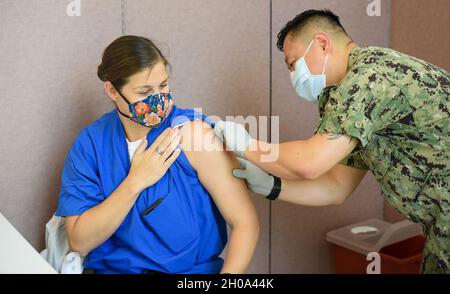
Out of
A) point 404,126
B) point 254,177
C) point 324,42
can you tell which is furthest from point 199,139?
point 404,126

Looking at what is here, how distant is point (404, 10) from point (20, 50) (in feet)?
6.31

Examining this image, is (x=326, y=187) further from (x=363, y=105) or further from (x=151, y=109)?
(x=151, y=109)

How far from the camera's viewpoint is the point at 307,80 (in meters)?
1.76

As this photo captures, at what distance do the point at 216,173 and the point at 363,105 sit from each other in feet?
1.67

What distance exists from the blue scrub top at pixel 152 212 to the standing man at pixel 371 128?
0.18 meters

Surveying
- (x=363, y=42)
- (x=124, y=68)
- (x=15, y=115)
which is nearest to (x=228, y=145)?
(x=124, y=68)

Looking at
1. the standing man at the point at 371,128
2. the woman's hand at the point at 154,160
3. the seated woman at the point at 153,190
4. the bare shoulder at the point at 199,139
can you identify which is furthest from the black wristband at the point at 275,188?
the woman's hand at the point at 154,160

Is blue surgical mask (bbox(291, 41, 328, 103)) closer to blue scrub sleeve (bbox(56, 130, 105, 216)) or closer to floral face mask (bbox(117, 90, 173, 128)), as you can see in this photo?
floral face mask (bbox(117, 90, 173, 128))

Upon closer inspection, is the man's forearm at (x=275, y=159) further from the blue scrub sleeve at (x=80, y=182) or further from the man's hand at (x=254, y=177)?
the blue scrub sleeve at (x=80, y=182)

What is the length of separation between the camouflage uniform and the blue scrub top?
1.56ft

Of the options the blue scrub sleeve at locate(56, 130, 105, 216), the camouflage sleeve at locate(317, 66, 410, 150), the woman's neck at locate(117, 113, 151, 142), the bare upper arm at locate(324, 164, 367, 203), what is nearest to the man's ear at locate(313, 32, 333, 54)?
the camouflage sleeve at locate(317, 66, 410, 150)

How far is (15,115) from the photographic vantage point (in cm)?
201

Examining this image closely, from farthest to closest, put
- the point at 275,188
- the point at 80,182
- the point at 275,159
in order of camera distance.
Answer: the point at 275,188 < the point at 80,182 < the point at 275,159

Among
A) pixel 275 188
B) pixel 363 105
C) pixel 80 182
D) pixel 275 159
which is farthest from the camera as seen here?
pixel 275 188
